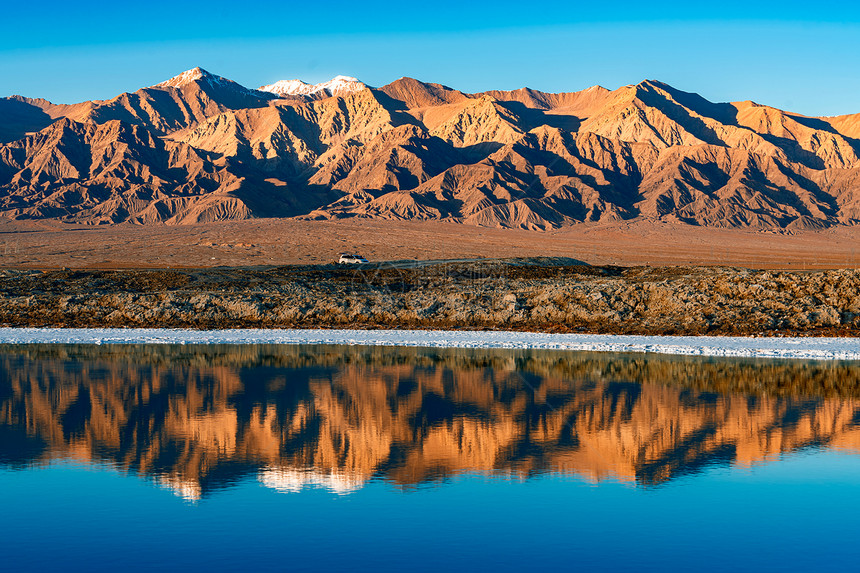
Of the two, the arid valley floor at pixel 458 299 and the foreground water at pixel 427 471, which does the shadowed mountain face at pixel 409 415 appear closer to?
the foreground water at pixel 427 471

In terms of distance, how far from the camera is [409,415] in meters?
15.1

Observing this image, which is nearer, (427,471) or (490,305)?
(427,471)

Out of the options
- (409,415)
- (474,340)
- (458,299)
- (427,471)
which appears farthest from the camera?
(458,299)

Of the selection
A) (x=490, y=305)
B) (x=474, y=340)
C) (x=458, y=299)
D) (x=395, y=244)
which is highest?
(x=395, y=244)

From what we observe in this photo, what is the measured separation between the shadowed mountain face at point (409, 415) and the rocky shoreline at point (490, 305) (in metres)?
9.42

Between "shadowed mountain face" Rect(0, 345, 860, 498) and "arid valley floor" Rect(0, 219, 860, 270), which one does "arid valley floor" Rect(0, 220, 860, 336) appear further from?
"arid valley floor" Rect(0, 219, 860, 270)

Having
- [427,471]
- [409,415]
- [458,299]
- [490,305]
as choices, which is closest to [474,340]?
[490,305]

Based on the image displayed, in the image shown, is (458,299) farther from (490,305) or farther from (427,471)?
(427,471)

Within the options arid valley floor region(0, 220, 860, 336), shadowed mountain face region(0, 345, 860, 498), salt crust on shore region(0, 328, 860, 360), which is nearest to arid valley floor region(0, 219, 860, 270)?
arid valley floor region(0, 220, 860, 336)

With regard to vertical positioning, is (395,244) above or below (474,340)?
above

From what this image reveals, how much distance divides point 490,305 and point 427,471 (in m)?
24.2

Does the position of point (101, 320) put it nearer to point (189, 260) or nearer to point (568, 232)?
point (189, 260)

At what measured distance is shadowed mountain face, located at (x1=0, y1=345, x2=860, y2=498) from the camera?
11.8 m

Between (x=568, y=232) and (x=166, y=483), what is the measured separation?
6059 inches
